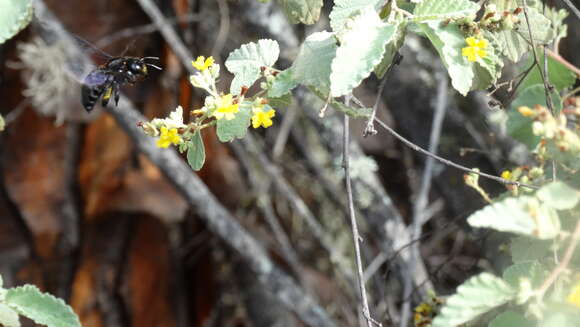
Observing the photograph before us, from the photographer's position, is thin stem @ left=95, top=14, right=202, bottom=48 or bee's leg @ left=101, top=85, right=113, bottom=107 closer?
bee's leg @ left=101, top=85, right=113, bottom=107

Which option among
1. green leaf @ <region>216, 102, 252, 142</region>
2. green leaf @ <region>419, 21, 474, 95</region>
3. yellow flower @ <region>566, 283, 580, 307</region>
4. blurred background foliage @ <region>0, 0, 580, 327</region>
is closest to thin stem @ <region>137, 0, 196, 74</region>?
blurred background foliage @ <region>0, 0, 580, 327</region>

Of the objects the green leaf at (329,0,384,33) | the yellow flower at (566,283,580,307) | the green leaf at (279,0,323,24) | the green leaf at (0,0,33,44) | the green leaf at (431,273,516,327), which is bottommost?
the yellow flower at (566,283,580,307)

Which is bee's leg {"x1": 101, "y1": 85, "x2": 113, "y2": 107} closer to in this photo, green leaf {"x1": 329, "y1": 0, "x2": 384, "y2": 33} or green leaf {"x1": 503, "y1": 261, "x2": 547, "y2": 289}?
green leaf {"x1": 329, "y1": 0, "x2": 384, "y2": 33}

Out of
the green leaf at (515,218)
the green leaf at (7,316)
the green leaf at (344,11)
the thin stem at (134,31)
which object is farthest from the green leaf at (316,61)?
the thin stem at (134,31)

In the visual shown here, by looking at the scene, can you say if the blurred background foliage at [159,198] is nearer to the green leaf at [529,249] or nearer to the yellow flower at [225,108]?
the green leaf at [529,249]

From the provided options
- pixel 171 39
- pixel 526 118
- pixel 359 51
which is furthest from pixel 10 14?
pixel 171 39

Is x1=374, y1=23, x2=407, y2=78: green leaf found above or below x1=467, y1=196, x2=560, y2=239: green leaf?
above

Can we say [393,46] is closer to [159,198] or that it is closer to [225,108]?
[225,108]

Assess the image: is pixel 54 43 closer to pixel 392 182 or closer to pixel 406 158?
pixel 406 158
